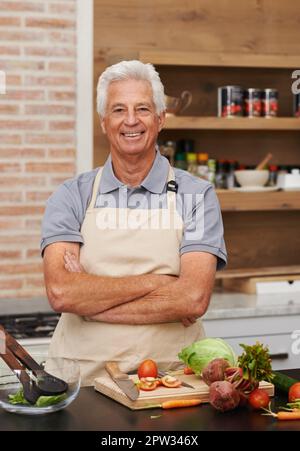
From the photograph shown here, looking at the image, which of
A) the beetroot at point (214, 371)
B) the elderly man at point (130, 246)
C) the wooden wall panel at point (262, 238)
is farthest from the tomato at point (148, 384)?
the wooden wall panel at point (262, 238)

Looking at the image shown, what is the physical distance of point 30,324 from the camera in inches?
146

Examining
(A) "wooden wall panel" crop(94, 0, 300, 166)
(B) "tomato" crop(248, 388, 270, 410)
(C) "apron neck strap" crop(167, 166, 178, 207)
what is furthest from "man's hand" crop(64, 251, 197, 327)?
(A) "wooden wall panel" crop(94, 0, 300, 166)

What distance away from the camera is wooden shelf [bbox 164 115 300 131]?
4.11 metres

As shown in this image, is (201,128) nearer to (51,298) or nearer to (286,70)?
(286,70)

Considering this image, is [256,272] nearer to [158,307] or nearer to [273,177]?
[273,177]

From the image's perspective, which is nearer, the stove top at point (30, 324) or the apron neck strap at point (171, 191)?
the apron neck strap at point (171, 191)

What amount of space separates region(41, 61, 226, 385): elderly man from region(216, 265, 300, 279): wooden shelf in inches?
51.9

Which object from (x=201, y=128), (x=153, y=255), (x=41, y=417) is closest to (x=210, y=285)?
(x=153, y=255)

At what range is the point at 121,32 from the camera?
4.25 meters

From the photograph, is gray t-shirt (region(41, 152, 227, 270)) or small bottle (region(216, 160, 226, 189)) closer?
gray t-shirt (region(41, 152, 227, 270))

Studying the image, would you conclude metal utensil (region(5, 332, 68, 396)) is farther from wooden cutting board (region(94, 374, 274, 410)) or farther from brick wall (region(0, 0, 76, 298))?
brick wall (region(0, 0, 76, 298))

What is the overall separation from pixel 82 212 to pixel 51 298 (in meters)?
0.31

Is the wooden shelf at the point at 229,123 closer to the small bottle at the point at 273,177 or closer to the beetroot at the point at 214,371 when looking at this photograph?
the small bottle at the point at 273,177

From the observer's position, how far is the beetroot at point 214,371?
212cm
